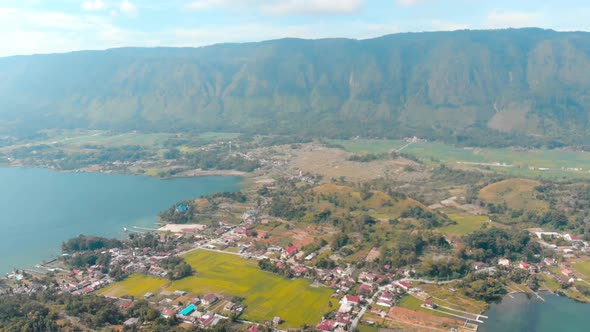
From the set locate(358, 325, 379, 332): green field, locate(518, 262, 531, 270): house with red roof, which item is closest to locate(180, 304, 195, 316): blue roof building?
locate(358, 325, 379, 332): green field

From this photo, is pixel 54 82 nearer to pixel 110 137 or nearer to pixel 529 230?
pixel 110 137

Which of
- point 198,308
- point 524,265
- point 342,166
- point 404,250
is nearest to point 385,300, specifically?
point 404,250

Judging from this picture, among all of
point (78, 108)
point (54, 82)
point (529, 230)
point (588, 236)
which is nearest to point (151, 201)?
point (529, 230)

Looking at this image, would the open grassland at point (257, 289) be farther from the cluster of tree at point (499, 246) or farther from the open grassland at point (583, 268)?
the open grassland at point (583, 268)

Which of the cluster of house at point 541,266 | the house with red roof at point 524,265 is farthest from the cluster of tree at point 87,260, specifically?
the house with red roof at point 524,265

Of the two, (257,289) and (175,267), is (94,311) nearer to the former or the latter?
(175,267)
